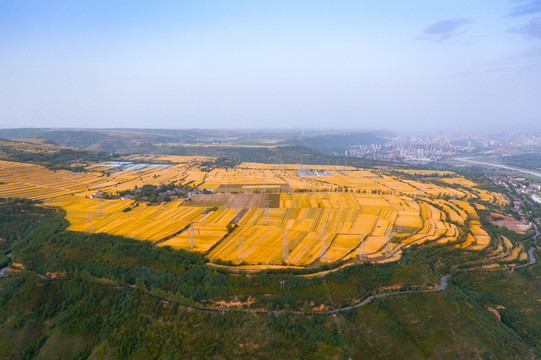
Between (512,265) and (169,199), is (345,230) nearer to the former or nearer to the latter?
(512,265)

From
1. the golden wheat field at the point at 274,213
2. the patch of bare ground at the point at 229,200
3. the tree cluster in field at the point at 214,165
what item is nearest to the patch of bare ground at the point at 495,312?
the golden wheat field at the point at 274,213

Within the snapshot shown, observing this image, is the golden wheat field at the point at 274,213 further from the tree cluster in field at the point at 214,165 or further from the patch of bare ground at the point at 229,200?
the tree cluster in field at the point at 214,165

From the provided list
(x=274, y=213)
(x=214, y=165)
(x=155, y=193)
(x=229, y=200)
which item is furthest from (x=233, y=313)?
(x=214, y=165)

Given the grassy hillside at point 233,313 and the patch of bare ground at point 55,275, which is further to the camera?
the patch of bare ground at point 55,275

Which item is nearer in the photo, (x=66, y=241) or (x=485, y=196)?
(x=66, y=241)

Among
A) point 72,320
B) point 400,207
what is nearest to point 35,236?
point 72,320

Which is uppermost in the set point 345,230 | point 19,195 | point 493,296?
point 19,195

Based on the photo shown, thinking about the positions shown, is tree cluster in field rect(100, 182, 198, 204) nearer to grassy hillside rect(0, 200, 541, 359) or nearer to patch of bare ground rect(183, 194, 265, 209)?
patch of bare ground rect(183, 194, 265, 209)

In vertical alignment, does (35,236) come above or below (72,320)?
above
